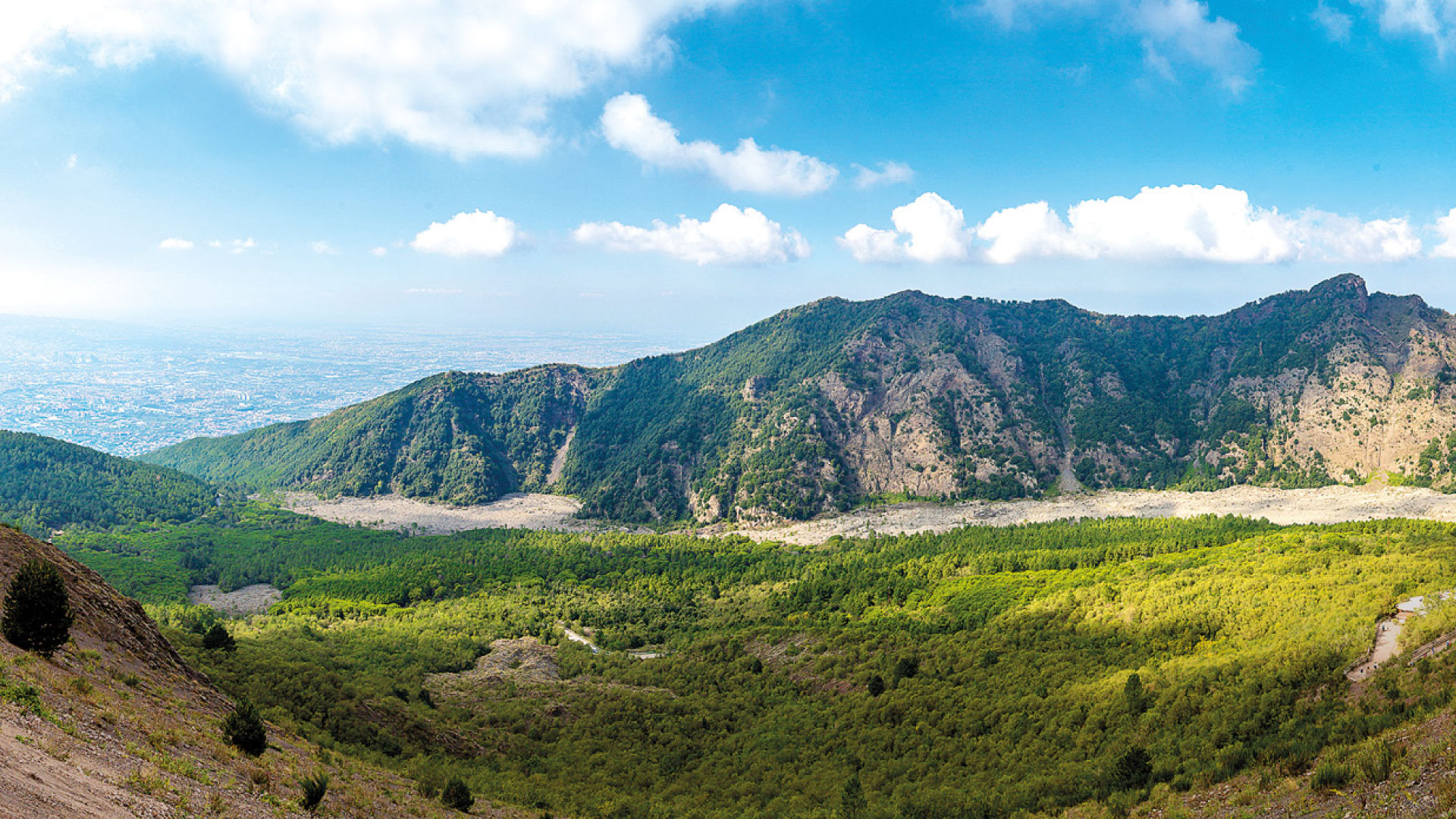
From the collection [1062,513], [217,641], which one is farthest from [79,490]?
[1062,513]

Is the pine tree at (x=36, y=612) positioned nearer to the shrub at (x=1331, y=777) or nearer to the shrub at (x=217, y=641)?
the shrub at (x=217, y=641)

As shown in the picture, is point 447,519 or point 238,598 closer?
point 238,598

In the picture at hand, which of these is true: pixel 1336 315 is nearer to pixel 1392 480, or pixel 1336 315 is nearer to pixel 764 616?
pixel 1392 480

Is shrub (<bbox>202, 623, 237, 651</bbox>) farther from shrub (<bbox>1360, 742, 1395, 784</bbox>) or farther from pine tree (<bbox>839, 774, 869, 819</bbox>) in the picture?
shrub (<bbox>1360, 742, 1395, 784</bbox>)

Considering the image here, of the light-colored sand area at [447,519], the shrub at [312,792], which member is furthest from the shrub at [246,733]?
the light-colored sand area at [447,519]

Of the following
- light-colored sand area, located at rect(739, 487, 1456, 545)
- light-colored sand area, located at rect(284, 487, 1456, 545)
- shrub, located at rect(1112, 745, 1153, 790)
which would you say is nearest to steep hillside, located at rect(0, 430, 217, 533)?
light-colored sand area, located at rect(284, 487, 1456, 545)

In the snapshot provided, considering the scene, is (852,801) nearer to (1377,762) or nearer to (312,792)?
(1377,762)
